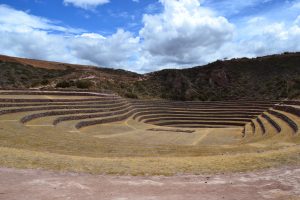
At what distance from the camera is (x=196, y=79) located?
73750mm

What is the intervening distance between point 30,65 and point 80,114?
50.5 metres

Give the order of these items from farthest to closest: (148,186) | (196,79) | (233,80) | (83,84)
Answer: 1. (196,79)
2. (233,80)
3. (83,84)
4. (148,186)

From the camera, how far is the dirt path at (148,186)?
7.44 metres

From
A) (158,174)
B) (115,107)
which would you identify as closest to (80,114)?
(115,107)

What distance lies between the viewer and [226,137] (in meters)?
28.2

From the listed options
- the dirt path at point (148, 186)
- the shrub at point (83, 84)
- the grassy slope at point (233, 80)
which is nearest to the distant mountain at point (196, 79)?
the grassy slope at point (233, 80)

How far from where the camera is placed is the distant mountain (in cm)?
6197

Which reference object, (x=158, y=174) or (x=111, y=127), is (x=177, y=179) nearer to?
(x=158, y=174)

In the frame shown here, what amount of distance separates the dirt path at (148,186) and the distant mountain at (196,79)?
47.7 metres

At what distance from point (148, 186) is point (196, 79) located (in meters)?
66.5

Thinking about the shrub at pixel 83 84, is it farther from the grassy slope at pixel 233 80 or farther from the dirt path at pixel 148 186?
the dirt path at pixel 148 186

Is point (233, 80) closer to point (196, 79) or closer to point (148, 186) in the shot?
point (196, 79)

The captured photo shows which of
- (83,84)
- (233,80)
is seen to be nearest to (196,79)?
(233,80)

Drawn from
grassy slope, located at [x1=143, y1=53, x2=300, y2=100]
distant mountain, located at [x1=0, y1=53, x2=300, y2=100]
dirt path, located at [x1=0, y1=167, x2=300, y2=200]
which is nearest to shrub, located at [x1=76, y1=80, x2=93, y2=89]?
distant mountain, located at [x1=0, y1=53, x2=300, y2=100]
